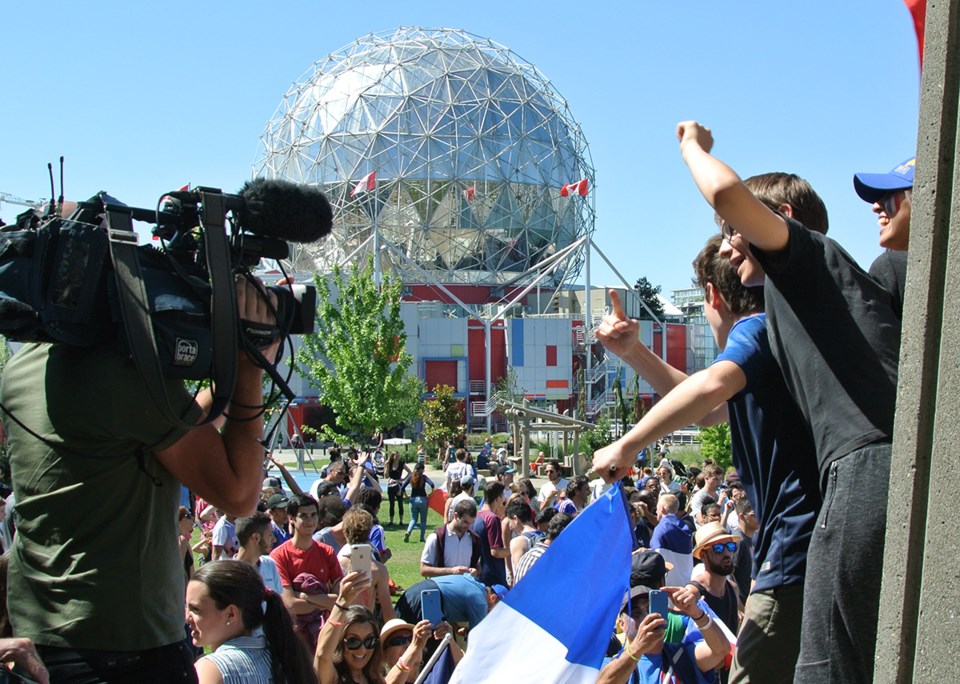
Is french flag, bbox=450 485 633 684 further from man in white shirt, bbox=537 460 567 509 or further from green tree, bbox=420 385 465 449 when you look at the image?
green tree, bbox=420 385 465 449

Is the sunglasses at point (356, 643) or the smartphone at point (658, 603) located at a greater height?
the smartphone at point (658, 603)

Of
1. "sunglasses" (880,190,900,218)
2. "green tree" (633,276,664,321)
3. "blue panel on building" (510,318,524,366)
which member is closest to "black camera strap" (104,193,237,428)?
"sunglasses" (880,190,900,218)

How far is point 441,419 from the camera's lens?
47125mm

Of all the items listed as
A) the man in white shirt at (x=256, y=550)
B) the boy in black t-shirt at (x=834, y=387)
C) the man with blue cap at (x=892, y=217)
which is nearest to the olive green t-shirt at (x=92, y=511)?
the boy in black t-shirt at (x=834, y=387)

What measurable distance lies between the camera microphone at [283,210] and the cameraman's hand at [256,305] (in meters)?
0.15

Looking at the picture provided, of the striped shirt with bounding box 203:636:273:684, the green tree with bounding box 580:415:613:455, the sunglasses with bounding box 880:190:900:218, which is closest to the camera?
the sunglasses with bounding box 880:190:900:218

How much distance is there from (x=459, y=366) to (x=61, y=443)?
60162 millimetres

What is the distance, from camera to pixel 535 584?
3.92 metres

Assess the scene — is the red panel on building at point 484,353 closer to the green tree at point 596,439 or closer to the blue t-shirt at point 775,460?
the green tree at point 596,439

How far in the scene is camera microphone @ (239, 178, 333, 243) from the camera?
2.76 meters

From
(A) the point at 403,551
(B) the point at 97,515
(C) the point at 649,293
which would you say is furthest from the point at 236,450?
(C) the point at 649,293

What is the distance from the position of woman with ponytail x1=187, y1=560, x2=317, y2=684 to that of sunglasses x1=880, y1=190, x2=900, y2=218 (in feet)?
8.89

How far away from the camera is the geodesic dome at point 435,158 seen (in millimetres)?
74875

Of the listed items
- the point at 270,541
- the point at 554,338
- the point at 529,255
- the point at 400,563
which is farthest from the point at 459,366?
the point at 270,541
